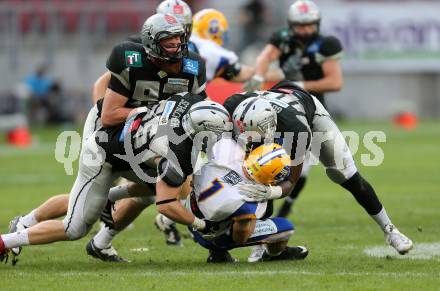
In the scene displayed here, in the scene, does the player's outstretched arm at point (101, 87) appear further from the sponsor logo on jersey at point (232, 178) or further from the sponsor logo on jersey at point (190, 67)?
the sponsor logo on jersey at point (232, 178)

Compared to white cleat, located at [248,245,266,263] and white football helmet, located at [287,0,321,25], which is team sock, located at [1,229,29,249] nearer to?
white cleat, located at [248,245,266,263]

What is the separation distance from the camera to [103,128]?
20.3ft

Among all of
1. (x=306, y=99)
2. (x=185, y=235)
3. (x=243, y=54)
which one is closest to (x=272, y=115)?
(x=306, y=99)

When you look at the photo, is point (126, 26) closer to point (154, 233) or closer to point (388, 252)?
point (154, 233)

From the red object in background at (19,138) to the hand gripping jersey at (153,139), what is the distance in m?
10.5

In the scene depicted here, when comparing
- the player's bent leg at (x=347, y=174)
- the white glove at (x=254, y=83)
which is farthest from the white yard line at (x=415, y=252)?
the white glove at (x=254, y=83)

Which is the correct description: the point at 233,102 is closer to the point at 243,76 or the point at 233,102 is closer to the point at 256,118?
the point at 256,118

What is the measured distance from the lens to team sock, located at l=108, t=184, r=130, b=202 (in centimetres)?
641

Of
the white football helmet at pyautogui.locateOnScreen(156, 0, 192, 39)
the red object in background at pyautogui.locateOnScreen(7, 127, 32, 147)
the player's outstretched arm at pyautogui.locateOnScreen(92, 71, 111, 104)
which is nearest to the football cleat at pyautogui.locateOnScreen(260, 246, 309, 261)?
the player's outstretched arm at pyautogui.locateOnScreen(92, 71, 111, 104)

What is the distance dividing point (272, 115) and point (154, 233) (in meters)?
2.21

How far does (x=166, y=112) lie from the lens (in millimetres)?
5793

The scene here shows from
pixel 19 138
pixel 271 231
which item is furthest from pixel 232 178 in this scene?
pixel 19 138

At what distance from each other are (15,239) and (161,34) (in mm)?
1407

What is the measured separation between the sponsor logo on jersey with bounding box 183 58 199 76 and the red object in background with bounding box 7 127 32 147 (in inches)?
412
